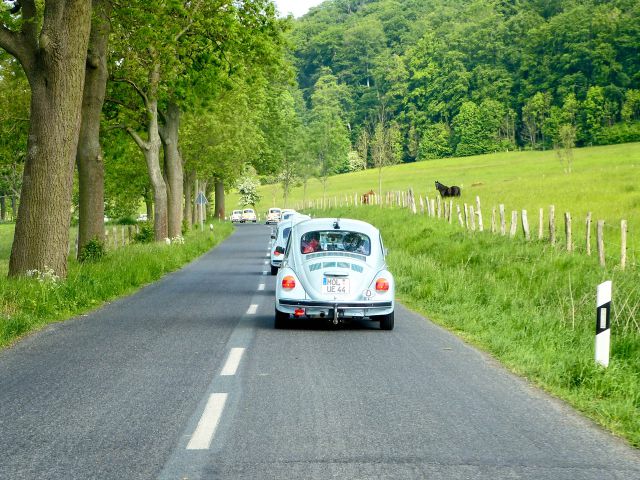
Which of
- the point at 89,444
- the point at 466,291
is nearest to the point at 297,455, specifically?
the point at 89,444

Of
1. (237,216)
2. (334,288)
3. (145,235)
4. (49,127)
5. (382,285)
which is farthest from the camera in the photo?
(237,216)

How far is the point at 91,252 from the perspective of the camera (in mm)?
24109

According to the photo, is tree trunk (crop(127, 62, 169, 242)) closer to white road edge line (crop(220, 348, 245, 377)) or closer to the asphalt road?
the asphalt road

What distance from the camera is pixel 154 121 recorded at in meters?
33.5

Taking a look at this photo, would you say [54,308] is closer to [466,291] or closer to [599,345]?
[466,291]

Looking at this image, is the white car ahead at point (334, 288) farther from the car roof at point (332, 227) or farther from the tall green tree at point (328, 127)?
the tall green tree at point (328, 127)

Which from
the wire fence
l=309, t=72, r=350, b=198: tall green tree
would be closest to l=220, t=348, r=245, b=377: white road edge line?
the wire fence

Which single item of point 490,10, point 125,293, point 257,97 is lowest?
point 125,293

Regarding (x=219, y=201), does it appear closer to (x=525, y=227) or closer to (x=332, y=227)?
(x=525, y=227)

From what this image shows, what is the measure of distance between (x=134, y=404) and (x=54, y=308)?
7715 mm

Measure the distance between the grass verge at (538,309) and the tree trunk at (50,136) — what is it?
23.2 feet

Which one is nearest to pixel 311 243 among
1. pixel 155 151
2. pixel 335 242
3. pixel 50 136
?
pixel 335 242

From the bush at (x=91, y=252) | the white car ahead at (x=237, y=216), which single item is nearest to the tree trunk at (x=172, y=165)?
the bush at (x=91, y=252)

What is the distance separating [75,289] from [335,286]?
6.00 meters
